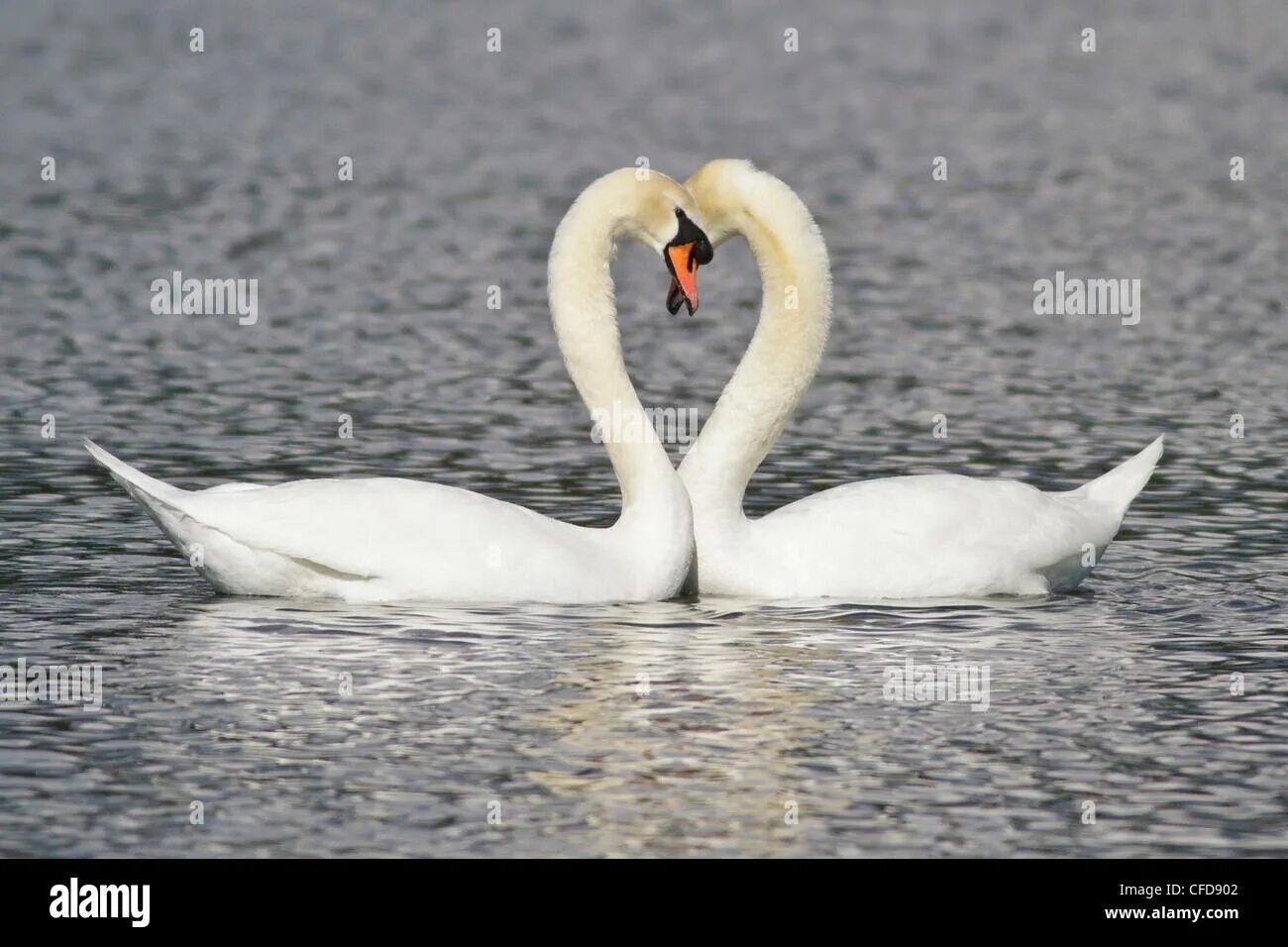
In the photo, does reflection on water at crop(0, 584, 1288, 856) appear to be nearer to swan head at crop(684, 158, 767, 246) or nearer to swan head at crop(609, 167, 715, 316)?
swan head at crop(609, 167, 715, 316)

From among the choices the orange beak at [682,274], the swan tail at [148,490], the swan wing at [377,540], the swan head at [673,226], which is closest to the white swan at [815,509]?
the swan head at [673,226]

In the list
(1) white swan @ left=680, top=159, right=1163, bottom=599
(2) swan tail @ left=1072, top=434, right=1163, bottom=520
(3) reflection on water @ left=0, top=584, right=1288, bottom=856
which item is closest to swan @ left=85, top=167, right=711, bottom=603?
(3) reflection on water @ left=0, top=584, right=1288, bottom=856

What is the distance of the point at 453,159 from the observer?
31000 millimetres

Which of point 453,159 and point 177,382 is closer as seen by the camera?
point 177,382

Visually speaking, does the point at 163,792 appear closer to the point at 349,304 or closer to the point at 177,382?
the point at 177,382

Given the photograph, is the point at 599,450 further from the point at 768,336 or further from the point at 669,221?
the point at 669,221

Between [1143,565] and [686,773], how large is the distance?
499cm

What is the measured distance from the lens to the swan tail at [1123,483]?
14.1 metres

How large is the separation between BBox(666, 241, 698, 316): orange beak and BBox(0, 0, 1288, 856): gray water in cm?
149

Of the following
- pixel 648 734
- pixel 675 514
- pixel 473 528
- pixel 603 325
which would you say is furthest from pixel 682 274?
pixel 648 734

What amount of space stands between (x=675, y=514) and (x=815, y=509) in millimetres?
710

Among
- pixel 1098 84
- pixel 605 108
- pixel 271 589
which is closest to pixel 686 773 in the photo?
pixel 271 589
